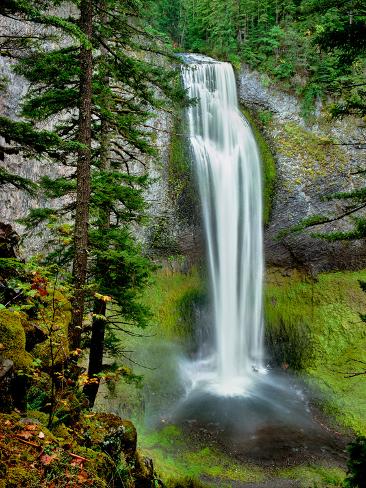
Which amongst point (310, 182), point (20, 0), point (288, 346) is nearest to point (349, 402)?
point (288, 346)

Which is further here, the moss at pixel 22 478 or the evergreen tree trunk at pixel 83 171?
the evergreen tree trunk at pixel 83 171

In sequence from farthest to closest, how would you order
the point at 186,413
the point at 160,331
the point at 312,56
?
the point at 312,56, the point at 160,331, the point at 186,413

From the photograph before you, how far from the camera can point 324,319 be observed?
1702cm

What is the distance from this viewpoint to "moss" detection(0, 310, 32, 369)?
3543 millimetres

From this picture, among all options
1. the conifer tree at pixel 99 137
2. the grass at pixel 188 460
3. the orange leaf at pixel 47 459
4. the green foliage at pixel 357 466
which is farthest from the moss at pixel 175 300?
the orange leaf at pixel 47 459

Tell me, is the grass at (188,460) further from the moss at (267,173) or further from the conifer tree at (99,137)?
the moss at (267,173)

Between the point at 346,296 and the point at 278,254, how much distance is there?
364 cm

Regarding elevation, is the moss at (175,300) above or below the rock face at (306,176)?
below

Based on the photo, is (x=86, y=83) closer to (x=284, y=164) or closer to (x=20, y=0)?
(x=20, y=0)

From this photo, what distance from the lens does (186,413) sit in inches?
482

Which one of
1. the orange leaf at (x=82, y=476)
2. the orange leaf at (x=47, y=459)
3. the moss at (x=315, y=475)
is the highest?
the orange leaf at (x=47, y=459)

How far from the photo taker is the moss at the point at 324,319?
49.6 ft

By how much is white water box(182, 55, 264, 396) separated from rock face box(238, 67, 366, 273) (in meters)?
1.30

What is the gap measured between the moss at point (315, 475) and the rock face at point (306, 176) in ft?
32.6
